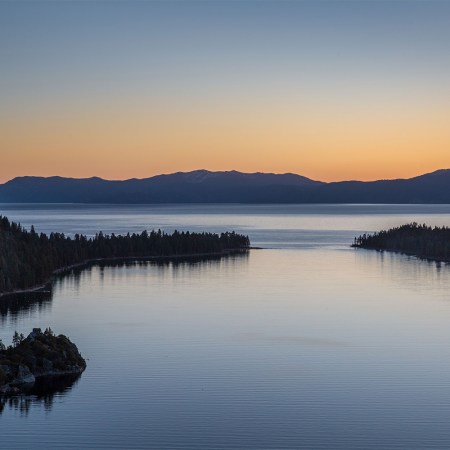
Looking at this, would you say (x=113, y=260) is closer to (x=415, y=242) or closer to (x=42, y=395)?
(x=415, y=242)

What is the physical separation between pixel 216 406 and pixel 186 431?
399cm

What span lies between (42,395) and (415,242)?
135202 millimetres

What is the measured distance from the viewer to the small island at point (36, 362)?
47812 millimetres

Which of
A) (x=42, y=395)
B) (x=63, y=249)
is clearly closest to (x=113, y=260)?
(x=63, y=249)

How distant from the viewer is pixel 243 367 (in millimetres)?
54188

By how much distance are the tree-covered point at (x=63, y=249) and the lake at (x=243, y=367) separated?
15.3ft

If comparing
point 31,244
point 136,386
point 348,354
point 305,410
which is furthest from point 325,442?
point 31,244

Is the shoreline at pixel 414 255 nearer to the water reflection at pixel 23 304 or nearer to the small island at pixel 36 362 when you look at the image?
the water reflection at pixel 23 304

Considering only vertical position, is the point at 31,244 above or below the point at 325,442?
above

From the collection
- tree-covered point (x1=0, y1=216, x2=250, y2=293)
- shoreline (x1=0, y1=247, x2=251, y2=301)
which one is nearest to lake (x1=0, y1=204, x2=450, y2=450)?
shoreline (x1=0, y1=247, x2=251, y2=301)

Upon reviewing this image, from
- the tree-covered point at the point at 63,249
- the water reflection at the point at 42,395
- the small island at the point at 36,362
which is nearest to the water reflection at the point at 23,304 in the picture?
the tree-covered point at the point at 63,249

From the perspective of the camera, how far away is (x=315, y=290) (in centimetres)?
9969

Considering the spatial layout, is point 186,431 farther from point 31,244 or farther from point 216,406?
point 31,244

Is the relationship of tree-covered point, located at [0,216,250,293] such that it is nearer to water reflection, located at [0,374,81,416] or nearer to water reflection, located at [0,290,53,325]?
water reflection, located at [0,290,53,325]
